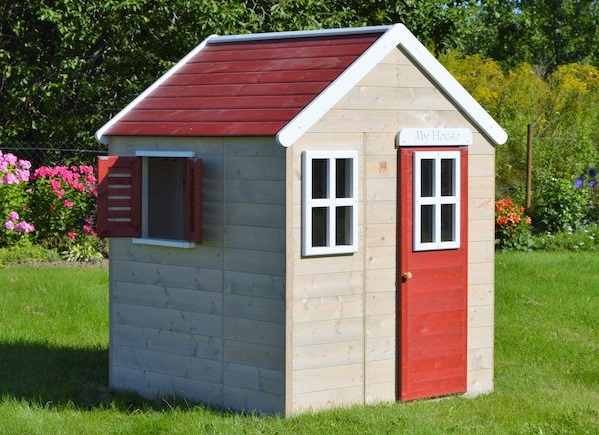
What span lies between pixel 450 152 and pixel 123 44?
1012 cm

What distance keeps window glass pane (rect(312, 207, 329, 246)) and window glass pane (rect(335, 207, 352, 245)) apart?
14 centimetres

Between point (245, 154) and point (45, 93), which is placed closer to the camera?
point (245, 154)

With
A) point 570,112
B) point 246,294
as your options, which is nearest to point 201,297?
point 246,294

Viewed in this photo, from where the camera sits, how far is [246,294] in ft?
28.3

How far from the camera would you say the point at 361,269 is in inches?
344

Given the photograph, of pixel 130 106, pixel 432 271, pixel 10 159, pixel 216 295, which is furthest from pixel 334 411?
pixel 10 159

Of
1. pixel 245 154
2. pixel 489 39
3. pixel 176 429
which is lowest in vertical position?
pixel 176 429

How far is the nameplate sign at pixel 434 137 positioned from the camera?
888 cm

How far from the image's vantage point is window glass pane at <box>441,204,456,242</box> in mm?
9195

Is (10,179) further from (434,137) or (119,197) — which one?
(434,137)

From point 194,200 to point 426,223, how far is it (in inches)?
66.9

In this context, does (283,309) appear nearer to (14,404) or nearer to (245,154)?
(245,154)

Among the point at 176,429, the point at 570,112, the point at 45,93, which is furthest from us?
the point at 570,112

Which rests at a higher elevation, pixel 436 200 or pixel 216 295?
pixel 436 200
